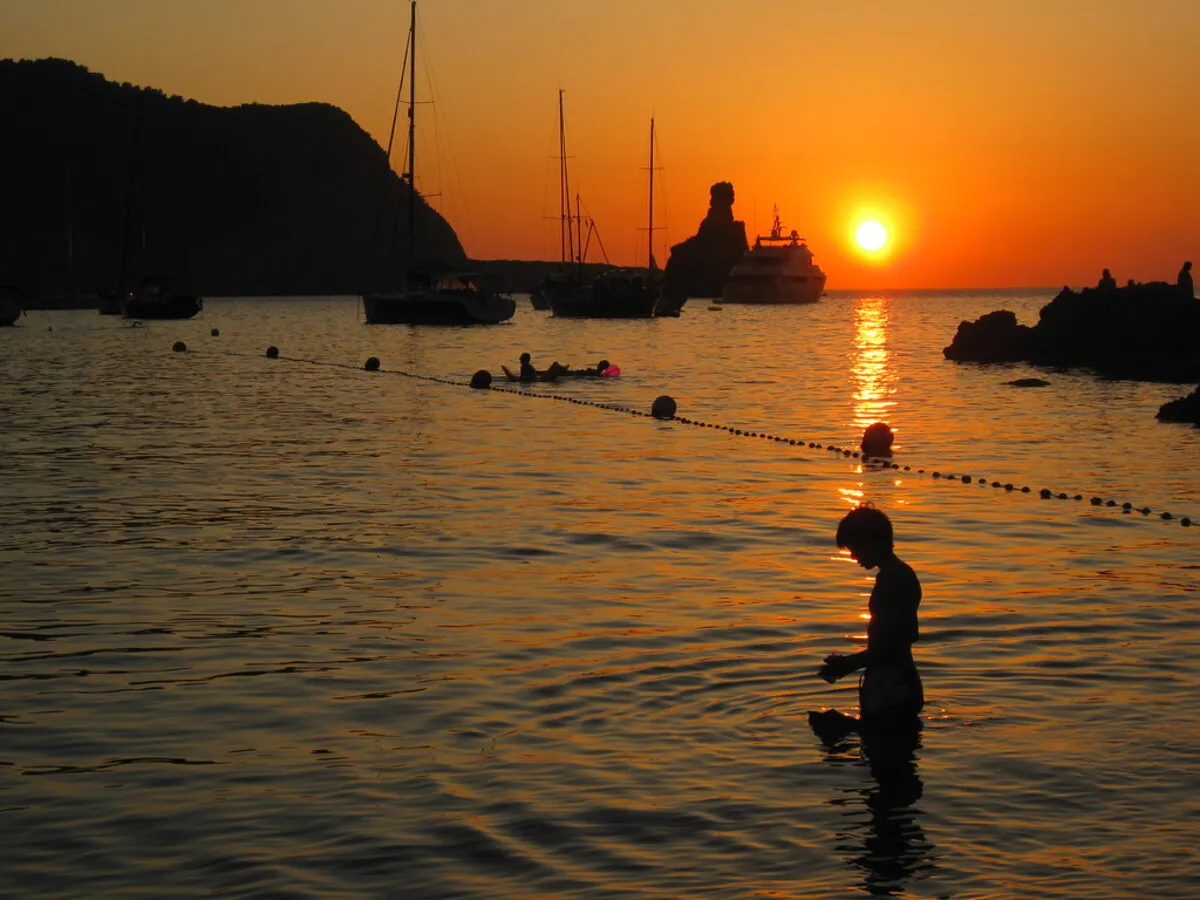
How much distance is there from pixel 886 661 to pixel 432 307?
337 ft

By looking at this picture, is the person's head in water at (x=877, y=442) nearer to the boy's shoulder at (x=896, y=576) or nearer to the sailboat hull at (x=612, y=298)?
the boy's shoulder at (x=896, y=576)

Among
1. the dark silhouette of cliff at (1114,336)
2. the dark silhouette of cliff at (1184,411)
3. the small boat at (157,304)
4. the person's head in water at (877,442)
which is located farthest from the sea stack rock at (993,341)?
the small boat at (157,304)

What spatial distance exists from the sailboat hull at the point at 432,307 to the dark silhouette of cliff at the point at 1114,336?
4497 centimetres

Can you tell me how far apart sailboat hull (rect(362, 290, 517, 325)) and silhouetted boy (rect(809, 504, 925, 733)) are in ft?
335

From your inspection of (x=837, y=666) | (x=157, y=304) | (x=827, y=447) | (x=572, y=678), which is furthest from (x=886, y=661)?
(x=157, y=304)

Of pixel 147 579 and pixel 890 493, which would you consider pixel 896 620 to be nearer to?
pixel 147 579

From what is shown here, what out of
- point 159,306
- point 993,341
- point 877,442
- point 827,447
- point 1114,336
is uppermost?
point 159,306

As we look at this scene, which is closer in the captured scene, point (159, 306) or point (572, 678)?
point (572, 678)

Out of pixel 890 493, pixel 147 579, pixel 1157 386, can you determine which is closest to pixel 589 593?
pixel 147 579

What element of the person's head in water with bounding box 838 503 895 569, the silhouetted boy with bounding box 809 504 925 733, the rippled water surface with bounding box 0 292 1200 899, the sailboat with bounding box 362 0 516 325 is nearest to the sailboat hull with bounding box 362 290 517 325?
the sailboat with bounding box 362 0 516 325

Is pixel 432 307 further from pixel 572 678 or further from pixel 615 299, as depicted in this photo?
pixel 572 678

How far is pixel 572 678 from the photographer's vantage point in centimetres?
1243

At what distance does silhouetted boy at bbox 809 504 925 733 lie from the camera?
10.8m

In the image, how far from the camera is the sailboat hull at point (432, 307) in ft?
367
